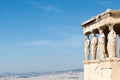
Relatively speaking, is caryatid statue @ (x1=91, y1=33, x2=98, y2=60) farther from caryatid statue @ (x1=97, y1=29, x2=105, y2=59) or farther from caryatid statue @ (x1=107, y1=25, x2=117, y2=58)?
caryatid statue @ (x1=107, y1=25, x2=117, y2=58)

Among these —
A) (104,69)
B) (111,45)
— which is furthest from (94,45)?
(111,45)

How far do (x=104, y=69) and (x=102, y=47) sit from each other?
1601mm

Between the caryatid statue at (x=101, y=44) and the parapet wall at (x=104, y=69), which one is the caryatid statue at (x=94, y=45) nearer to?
the parapet wall at (x=104, y=69)

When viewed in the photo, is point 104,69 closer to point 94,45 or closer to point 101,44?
point 101,44

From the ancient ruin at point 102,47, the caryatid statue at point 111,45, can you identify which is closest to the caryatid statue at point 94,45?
the ancient ruin at point 102,47

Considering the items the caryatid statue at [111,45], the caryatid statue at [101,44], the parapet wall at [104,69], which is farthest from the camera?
the caryatid statue at [101,44]

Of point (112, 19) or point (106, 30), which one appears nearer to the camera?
point (112, 19)

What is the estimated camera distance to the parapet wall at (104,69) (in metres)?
23.8

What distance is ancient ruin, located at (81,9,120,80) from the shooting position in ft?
78.4

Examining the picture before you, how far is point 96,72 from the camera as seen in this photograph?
2631cm

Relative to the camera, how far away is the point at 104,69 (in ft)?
80.7

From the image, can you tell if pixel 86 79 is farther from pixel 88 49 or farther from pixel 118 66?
pixel 118 66

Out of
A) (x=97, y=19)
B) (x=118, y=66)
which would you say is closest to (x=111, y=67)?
(x=118, y=66)

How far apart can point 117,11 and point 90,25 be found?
3894 mm
